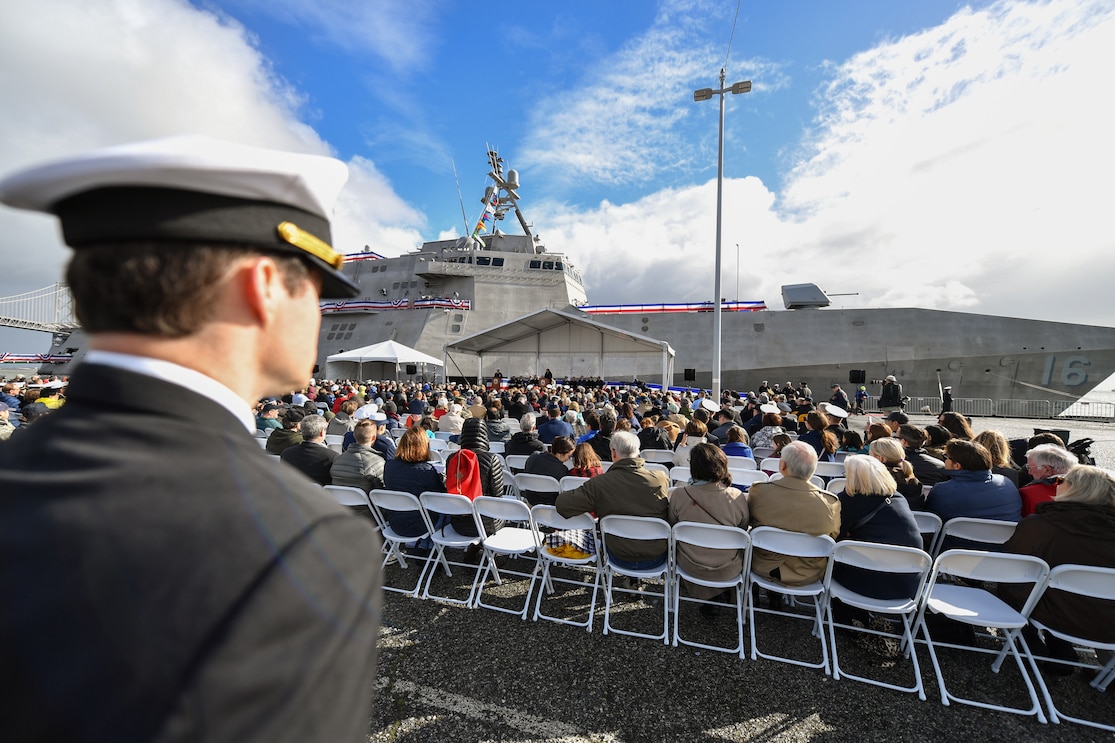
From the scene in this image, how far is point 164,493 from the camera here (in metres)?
0.60

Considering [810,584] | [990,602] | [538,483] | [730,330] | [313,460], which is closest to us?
[990,602]

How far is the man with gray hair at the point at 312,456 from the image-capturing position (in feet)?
15.6

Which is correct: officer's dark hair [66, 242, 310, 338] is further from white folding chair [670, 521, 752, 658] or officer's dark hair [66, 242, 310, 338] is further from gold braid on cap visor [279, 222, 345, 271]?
white folding chair [670, 521, 752, 658]

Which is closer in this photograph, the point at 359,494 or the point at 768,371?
the point at 359,494

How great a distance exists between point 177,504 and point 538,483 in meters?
4.41

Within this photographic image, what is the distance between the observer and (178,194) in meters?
0.75

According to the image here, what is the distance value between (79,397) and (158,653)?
393 millimetres

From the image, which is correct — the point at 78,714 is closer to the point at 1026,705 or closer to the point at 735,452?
the point at 1026,705

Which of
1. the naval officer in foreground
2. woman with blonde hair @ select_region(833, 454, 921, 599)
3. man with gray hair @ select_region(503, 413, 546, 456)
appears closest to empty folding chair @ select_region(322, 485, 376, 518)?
man with gray hair @ select_region(503, 413, 546, 456)

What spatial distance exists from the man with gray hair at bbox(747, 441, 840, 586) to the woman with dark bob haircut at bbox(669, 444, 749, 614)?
0.14 metres

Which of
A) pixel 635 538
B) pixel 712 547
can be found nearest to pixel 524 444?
pixel 635 538

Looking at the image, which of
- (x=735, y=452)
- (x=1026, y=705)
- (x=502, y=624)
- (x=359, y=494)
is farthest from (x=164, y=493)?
(x=735, y=452)

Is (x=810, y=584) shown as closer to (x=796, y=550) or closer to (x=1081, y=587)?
(x=796, y=550)

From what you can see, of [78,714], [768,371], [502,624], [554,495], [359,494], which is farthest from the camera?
[768,371]
